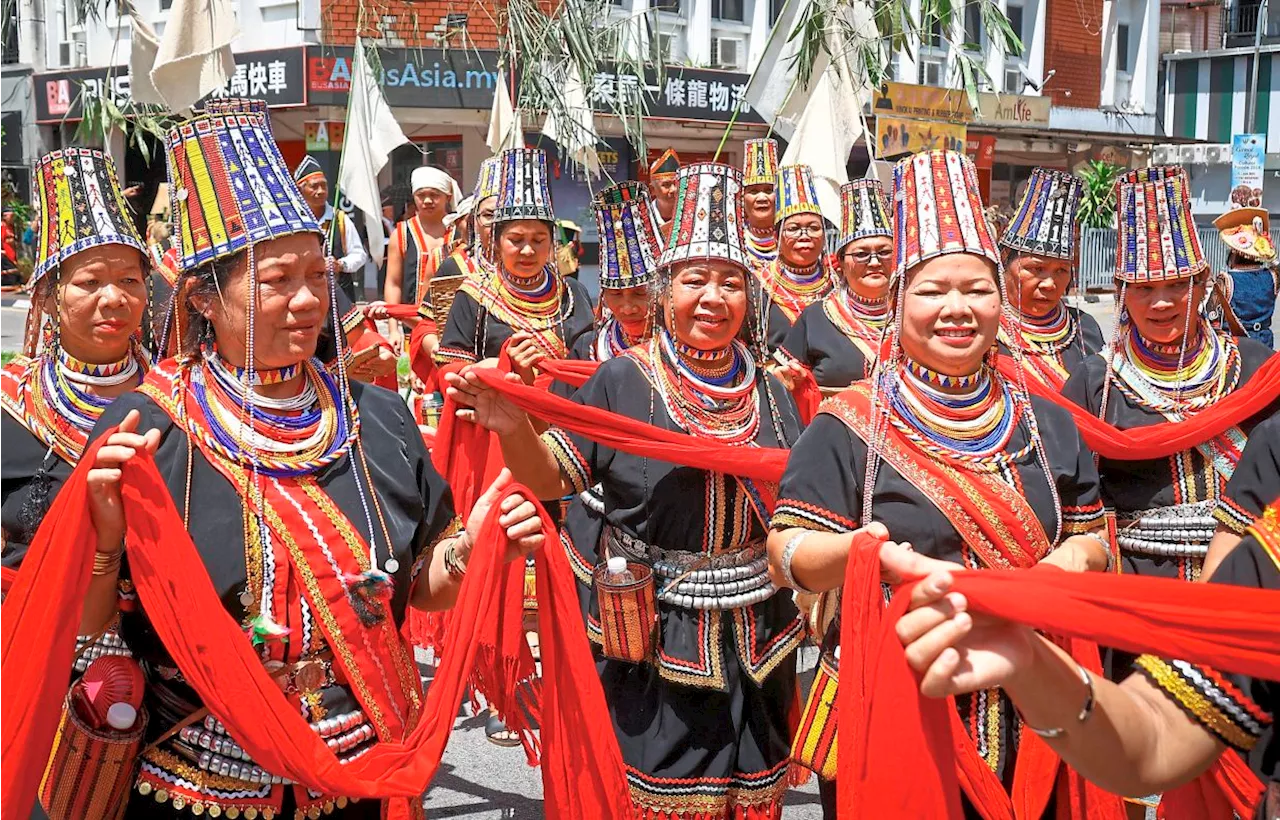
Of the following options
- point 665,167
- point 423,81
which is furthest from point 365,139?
point 423,81

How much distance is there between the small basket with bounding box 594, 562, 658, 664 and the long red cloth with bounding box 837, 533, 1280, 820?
3.64ft

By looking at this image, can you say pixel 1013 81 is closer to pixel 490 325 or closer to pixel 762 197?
pixel 762 197

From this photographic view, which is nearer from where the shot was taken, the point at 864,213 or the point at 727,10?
the point at 864,213

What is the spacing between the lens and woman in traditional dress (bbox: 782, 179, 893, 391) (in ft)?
21.0

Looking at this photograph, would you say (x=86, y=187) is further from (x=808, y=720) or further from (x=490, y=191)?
(x=490, y=191)

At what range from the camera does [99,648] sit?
113 inches

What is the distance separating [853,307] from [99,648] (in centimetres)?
434

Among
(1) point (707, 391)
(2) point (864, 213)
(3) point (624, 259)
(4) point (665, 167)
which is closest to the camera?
(1) point (707, 391)

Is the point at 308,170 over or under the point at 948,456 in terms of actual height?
over

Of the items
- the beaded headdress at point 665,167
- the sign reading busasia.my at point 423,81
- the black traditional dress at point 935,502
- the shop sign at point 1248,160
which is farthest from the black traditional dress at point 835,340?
the shop sign at point 1248,160

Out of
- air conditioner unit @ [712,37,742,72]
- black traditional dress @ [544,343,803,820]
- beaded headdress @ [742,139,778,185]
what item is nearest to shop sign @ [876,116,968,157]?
beaded headdress @ [742,139,778,185]

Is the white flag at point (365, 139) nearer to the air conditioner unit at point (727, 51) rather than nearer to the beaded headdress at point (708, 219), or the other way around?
the beaded headdress at point (708, 219)

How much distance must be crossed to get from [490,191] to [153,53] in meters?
1.83

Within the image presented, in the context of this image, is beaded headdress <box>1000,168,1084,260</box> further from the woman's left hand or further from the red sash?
the woman's left hand
